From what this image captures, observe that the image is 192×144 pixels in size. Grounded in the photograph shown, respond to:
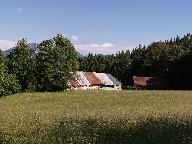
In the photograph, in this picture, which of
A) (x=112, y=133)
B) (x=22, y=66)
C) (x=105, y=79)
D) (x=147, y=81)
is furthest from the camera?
(x=105, y=79)

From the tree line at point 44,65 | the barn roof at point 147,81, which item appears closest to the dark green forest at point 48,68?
the tree line at point 44,65

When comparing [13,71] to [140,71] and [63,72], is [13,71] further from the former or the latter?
[140,71]

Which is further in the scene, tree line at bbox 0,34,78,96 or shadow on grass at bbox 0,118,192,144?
tree line at bbox 0,34,78,96

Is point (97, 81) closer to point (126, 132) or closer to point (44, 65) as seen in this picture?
point (44, 65)

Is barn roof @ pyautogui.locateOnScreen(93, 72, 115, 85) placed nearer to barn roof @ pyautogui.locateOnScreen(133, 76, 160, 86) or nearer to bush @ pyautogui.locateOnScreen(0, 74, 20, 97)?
barn roof @ pyautogui.locateOnScreen(133, 76, 160, 86)

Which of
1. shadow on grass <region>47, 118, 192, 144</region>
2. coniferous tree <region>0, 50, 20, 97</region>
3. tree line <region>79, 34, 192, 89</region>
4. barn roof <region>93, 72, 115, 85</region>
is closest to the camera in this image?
shadow on grass <region>47, 118, 192, 144</region>

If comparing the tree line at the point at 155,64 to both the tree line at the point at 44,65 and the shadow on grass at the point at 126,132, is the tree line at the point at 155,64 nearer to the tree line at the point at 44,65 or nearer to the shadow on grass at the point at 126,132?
the tree line at the point at 44,65

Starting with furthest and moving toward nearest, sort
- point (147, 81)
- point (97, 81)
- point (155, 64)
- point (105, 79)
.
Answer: point (155, 64) < point (105, 79) < point (147, 81) < point (97, 81)

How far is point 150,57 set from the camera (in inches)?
5418

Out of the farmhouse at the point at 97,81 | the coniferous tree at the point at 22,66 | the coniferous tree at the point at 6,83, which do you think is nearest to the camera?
the coniferous tree at the point at 6,83

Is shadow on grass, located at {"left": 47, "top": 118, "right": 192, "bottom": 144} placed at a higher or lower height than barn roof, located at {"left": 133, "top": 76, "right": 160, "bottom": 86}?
lower

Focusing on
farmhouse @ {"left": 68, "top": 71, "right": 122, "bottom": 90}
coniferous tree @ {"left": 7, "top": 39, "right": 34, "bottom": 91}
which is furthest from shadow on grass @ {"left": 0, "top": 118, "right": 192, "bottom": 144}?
farmhouse @ {"left": 68, "top": 71, "right": 122, "bottom": 90}

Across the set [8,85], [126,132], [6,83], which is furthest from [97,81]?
[126,132]

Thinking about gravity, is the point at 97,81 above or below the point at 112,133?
above
